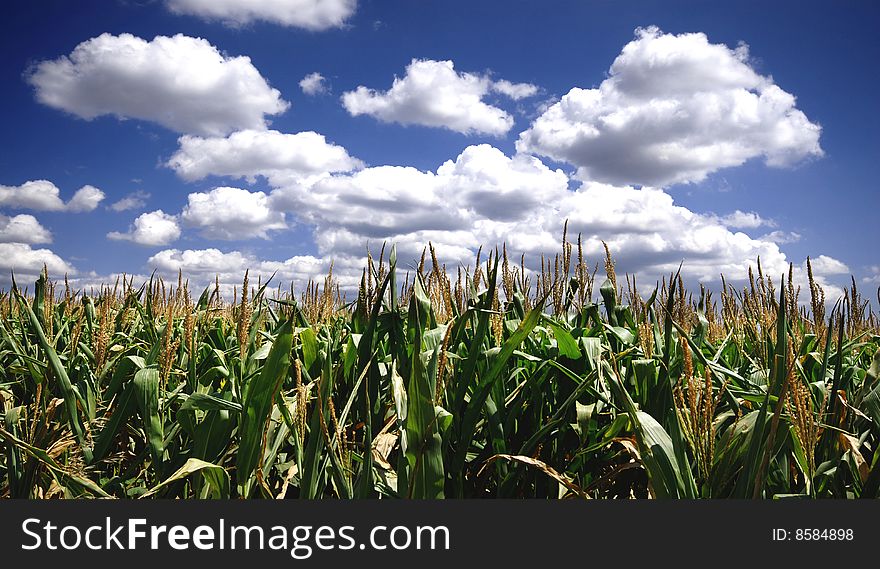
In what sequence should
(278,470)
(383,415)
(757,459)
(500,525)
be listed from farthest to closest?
(383,415) < (278,470) < (500,525) < (757,459)

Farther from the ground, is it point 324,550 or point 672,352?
point 672,352

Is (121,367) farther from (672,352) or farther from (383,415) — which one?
(672,352)

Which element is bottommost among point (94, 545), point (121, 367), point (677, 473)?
point (94, 545)

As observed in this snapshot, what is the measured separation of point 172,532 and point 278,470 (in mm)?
456

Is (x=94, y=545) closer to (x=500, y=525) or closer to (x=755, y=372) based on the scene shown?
(x=500, y=525)

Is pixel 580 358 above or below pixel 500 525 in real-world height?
above

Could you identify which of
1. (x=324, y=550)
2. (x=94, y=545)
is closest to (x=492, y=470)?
(x=324, y=550)

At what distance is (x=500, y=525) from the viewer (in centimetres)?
170

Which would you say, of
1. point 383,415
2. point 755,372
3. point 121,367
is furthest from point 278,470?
point 755,372

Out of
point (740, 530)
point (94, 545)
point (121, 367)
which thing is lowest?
point (94, 545)

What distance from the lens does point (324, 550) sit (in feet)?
5.46

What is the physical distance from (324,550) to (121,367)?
4.91 ft

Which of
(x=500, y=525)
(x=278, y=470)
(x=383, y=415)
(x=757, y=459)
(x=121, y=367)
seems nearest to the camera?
(x=757, y=459)

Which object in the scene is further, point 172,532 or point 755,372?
point 755,372
